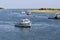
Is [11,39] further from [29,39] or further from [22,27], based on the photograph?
[22,27]

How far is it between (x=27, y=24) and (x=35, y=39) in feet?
76.3

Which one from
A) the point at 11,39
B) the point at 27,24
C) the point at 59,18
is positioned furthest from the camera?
the point at 59,18

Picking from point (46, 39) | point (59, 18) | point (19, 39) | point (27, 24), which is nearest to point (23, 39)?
point (19, 39)

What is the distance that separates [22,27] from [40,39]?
24.2 m

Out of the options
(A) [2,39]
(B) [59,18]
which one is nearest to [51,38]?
(A) [2,39]

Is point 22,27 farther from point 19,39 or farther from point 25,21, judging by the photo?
point 19,39

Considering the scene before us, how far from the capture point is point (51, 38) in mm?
53406

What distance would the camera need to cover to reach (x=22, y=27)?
7538 centimetres

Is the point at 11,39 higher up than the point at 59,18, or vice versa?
the point at 11,39

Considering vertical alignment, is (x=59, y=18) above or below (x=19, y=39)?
below

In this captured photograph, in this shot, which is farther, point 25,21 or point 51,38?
point 25,21

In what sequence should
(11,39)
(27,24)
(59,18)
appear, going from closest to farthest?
(11,39) → (27,24) → (59,18)

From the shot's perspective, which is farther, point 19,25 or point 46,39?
point 19,25

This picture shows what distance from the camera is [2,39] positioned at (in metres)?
51.0
